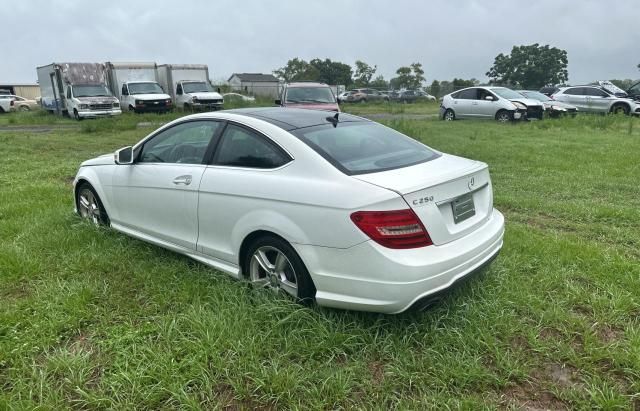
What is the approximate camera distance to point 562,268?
154 inches

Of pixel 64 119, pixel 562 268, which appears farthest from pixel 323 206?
pixel 64 119

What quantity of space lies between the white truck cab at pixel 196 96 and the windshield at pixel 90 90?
3366mm

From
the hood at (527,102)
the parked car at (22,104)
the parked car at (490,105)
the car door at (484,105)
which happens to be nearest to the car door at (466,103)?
the parked car at (490,105)

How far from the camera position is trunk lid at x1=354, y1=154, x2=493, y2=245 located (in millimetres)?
2807

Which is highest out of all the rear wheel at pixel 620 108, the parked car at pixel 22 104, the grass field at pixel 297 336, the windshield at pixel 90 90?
the windshield at pixel 90 90

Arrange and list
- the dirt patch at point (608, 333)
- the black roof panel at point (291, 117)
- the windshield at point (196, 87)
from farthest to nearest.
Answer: the windshield at point (196, 87), the black roof panel at point (291, 117), the dirt patch at point (608, 333)

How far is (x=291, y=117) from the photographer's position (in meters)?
3.79

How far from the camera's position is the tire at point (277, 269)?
3053 mm

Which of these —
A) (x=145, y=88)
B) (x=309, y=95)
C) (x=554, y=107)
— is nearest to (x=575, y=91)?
(x=554, y=107)

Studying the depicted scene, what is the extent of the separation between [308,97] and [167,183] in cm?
991

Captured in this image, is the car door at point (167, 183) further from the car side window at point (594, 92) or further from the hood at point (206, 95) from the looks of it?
the car side window at point (594, 92)

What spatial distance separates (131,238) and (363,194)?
289cm

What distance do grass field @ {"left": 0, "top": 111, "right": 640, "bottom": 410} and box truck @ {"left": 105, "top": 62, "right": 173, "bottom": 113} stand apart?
19.1m

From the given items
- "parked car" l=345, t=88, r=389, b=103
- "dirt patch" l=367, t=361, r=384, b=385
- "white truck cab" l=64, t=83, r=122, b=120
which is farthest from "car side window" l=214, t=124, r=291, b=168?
"parked car" l=345, t=88, r=389, b=103
